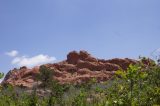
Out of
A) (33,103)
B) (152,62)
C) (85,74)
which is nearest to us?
(152,62)

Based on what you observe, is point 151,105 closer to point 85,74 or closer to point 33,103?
point 33,103

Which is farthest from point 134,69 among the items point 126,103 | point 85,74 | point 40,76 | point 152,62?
point 85,74

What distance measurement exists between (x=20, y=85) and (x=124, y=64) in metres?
42.0

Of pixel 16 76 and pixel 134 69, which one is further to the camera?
pixel 16 76

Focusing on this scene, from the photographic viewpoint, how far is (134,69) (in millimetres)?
6918

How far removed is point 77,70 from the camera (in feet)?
430

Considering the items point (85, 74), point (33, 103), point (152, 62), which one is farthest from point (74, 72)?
point (152, 62)

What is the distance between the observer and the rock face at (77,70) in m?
121

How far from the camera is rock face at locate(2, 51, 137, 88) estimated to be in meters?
121

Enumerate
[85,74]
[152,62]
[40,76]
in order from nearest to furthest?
[152,62] → [40,76] → [85,74]

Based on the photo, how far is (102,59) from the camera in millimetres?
142625

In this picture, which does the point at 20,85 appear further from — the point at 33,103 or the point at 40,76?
the point at 33,103

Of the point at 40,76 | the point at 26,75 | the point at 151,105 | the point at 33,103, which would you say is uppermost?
the point at 26,75

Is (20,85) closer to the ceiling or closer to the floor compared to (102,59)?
closer to the floor
